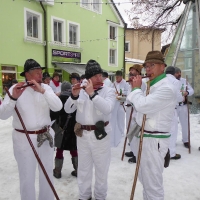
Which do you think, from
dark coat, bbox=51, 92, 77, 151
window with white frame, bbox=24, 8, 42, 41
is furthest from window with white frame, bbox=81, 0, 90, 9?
dark coat, bbox=51, 92, 77, 151

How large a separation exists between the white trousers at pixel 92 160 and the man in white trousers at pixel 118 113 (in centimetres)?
282

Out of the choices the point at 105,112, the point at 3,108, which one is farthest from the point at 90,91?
the point at 3,108

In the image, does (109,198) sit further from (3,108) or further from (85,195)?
(3,108)

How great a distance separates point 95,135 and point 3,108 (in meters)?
1.22

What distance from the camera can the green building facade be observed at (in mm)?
13701

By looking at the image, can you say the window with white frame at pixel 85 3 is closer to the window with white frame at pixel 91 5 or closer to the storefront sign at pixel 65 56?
the window with white frame at pixel 91 5

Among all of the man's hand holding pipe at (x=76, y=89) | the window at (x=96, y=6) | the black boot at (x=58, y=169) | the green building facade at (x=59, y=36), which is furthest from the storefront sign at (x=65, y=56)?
the man's hand holding pipe at (x=76, y=89)

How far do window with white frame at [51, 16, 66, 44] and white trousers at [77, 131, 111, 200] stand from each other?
13979 mm

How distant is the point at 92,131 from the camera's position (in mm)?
3199

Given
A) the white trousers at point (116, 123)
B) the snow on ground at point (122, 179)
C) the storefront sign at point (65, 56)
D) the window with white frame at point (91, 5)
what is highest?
the window with white frame at point (91, 5)

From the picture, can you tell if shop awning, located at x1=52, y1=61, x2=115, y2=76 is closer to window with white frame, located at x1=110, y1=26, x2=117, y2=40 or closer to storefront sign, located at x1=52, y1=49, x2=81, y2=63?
storefront sign, located at x1=52, y1=49, x2=81, y2=63

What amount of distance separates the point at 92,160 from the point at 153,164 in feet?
3.45

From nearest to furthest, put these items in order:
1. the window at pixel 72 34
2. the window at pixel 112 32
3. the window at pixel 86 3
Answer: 1. the window at pixel 72 34
2. the window at pixel 86 3
3. the window at pixel 112 32

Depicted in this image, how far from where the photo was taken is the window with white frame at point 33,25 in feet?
47.6
